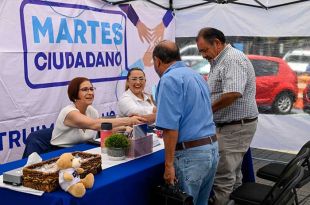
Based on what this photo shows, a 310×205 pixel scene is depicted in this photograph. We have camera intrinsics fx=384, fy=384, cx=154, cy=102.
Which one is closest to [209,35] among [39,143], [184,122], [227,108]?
[227,108]

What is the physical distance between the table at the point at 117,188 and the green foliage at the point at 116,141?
0.12 m

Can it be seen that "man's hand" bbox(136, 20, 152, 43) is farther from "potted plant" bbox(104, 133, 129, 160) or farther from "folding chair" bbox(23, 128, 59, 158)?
"potted plant" bbox(104, 133, 129, 160)

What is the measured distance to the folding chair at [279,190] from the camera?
2.12m

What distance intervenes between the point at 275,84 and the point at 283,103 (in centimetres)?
26

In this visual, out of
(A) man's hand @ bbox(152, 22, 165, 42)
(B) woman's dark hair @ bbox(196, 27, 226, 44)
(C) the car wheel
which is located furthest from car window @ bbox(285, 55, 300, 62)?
(B) woman's dark hair @ bbox(196, 27, 226, 44)

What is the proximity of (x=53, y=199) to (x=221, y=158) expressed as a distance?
5.05 feet

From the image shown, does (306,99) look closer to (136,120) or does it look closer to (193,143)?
(136,120)

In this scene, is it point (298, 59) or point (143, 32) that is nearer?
point (298, 59)

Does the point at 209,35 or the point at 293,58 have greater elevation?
the point at 209,35

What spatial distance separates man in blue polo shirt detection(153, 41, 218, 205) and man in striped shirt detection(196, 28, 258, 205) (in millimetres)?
666

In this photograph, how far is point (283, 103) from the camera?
4.91 m

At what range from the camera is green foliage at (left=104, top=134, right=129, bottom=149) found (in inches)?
92.4

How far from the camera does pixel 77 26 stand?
423 cm

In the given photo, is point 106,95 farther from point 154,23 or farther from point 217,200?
point 217,200
